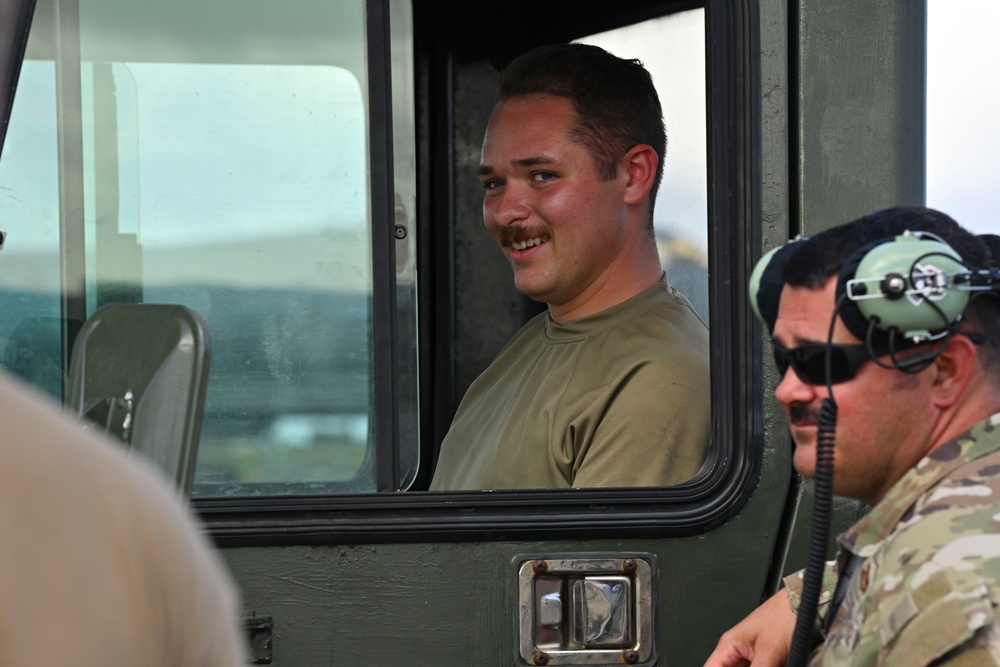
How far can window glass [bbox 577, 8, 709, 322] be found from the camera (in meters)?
2.54

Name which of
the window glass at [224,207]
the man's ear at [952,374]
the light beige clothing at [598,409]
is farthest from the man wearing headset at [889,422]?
the window glass at [224,207]

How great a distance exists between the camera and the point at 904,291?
1.47 metres

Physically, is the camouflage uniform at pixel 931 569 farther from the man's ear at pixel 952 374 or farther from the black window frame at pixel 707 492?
the black window frame at pixel 707 492

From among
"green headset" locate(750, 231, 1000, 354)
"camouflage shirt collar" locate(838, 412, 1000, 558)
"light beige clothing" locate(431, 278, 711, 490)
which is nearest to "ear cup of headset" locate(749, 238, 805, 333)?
"green headset" locate(750, 231, 1000, 354)

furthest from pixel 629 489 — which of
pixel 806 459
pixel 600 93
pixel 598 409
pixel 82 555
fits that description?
pixel 82 555

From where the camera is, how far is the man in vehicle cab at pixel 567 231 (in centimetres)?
237

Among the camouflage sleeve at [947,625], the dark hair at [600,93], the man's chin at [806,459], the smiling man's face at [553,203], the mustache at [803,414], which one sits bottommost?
the camouflage sleeve at [947,625]

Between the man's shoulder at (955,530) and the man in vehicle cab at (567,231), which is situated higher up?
the man in vehicle cab at (567,231)

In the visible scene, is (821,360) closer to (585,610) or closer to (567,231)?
(585,610)

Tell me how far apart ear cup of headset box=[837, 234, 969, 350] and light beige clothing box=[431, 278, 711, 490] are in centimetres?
56

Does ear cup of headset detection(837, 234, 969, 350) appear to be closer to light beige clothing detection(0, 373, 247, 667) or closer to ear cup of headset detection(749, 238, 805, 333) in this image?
ear cup of headset detection(749, 238, 805, 333)

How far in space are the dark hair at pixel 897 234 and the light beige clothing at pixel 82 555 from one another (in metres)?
1.07

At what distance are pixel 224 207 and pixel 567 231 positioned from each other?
0.74 metres

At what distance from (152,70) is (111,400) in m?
0.67
